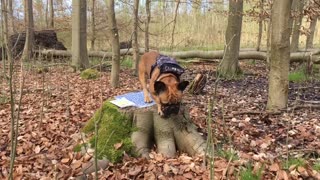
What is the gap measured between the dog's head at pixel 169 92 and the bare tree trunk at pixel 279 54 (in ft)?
7.44

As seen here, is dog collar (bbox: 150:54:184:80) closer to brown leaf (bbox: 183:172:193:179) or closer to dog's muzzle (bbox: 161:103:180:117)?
dog's muzzle (bbox: 161:103:180:117)

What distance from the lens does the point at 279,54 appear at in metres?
5.35

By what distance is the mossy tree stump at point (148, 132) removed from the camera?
161 inches

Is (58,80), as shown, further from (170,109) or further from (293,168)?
(293,168)

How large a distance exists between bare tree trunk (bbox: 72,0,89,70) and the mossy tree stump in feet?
24.9

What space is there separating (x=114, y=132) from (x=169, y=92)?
35.9 inches

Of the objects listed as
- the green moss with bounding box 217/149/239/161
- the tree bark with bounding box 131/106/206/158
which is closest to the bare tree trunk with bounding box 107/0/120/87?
the tree bark with bounding box 131/106/206/158

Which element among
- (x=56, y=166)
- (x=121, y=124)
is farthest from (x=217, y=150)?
(x=56, y=166)

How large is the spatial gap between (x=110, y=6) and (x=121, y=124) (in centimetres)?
442

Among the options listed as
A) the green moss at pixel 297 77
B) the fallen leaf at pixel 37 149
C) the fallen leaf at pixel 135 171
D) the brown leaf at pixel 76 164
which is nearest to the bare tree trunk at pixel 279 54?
the fallen leaf at pixel 135 171

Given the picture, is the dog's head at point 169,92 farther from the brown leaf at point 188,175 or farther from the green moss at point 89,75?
the green moss at point 89,75

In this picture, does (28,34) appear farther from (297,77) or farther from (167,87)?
(167,87)

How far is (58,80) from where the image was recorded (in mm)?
9836

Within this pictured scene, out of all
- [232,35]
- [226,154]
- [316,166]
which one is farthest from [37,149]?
[232,35]
